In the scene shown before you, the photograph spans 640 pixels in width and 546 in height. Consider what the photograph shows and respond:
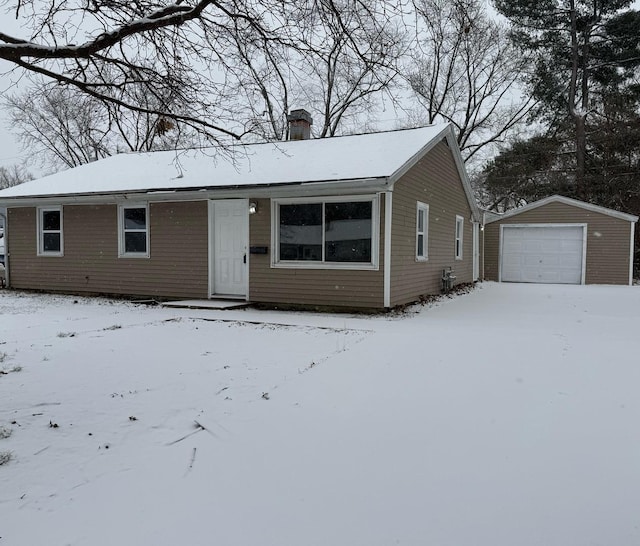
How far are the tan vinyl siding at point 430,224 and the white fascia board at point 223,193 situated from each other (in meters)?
0.94

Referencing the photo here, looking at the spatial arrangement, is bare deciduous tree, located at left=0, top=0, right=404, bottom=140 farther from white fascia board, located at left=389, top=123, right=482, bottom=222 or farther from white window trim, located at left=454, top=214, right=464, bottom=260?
white window trim, located at left=454, top=214, right=464, bottom=260

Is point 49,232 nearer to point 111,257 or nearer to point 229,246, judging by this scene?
point 111,257

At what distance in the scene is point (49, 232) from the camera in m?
12.1

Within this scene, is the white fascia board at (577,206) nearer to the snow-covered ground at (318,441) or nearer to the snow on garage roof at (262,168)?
the snow on garage roof at (262,168)

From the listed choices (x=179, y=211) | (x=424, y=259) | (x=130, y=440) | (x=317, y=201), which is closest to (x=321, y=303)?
(x=317, y=201)

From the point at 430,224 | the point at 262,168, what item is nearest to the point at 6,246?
the point at 262,168

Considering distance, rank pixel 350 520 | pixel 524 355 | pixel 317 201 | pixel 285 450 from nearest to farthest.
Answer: pixel 350 520 < pixel 285 450 < pixel 524 355 < pixel 317 201

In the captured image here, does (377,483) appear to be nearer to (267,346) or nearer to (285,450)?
(285,450)

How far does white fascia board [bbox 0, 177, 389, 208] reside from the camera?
27.6 feet

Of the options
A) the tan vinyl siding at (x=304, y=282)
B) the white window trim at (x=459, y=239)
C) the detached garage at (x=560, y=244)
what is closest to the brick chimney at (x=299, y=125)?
the tan vinyl siding at (x=304, y=282)

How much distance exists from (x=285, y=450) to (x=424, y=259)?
28.0 feet

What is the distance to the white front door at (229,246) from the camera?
995 cm

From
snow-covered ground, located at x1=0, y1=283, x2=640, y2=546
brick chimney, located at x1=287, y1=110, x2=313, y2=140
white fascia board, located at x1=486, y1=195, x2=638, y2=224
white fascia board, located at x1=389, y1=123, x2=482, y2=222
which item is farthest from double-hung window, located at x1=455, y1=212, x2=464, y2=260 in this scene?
snow-covered ground, located at x1=0, y1=283, x2=640, y2=546

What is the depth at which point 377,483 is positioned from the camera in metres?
2.55
